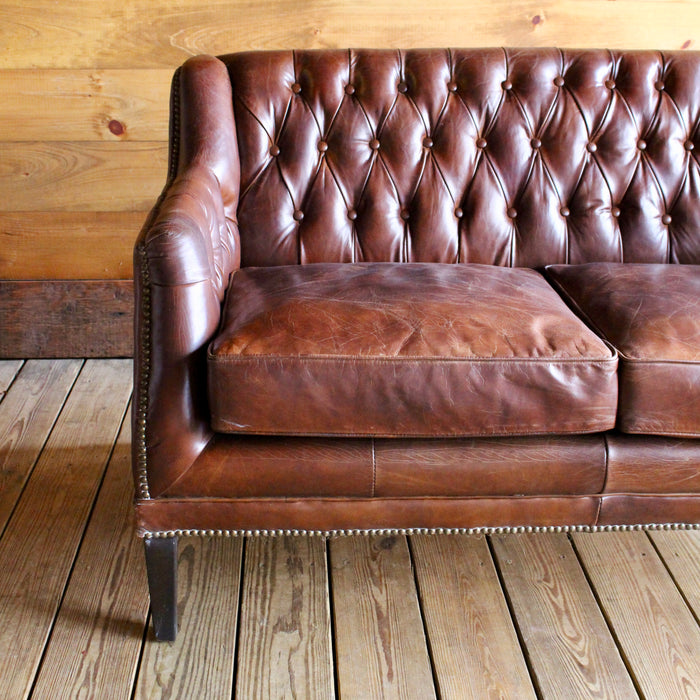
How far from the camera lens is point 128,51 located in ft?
7.14

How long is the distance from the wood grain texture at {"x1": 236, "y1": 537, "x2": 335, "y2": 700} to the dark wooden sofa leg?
131 millimetres

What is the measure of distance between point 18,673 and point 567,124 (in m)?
1.51

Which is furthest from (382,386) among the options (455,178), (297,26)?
(297,26)

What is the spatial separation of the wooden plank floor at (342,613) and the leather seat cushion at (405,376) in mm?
350

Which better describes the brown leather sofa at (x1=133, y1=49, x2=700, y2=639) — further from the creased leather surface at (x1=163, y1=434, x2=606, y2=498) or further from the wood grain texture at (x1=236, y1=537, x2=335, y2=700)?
the wood grain texture at (x1=236, y1=537, x2=335, y2=700)

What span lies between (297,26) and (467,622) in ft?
5.30

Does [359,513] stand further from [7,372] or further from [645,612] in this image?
[7,372]

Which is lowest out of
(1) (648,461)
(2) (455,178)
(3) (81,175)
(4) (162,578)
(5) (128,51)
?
(4) (162,578)

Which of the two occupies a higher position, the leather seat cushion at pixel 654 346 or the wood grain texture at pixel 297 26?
the wood grain texture at pixel 297 26

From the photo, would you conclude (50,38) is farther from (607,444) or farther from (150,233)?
(607,444)

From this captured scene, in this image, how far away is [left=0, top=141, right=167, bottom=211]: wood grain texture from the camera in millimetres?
2244

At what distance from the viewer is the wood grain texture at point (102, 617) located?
1.21 metres

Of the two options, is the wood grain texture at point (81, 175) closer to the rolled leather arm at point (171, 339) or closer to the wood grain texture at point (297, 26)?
the wood grain texture at point (297, 26)

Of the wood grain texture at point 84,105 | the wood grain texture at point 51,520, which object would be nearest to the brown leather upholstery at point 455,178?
the wood grain texture at point 51,520
